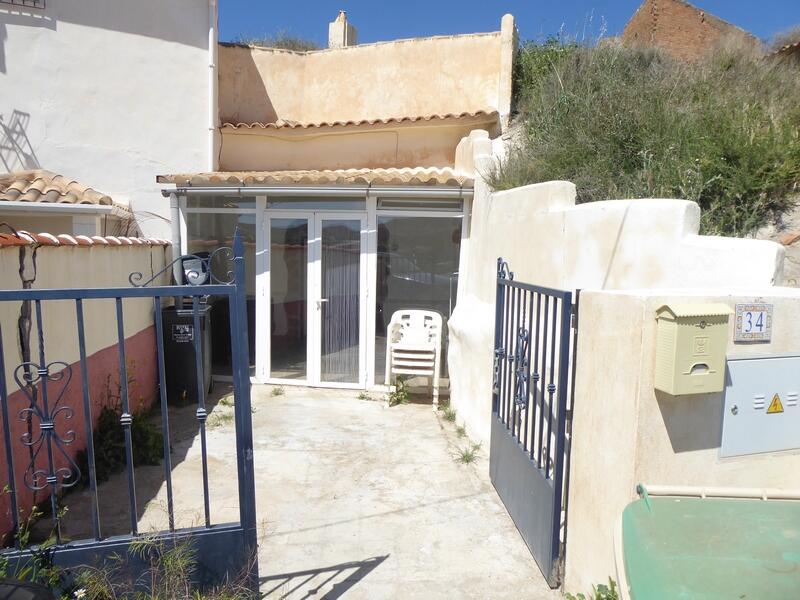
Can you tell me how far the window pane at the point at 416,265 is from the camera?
7.63 m

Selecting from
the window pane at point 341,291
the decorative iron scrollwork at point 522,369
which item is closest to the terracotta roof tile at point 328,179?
the window pane at point 341,291

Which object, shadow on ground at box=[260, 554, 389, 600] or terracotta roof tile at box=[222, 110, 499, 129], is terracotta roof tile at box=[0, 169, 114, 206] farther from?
shadow on ground at box=[260, 554, 389, 600]

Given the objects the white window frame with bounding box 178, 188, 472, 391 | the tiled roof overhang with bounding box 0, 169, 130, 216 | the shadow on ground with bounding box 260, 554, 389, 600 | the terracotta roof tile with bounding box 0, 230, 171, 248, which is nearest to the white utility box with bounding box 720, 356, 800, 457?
the shadow on ground with bounding box 260, 554, 389, 600

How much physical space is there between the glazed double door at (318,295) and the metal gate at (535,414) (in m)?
3.32

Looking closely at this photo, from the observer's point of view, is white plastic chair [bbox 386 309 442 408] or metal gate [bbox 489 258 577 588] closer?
metal gate [bbox 489 258 577 588]

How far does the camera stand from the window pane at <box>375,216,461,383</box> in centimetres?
763

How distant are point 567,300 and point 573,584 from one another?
5.26ft

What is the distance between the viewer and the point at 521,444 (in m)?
4.09

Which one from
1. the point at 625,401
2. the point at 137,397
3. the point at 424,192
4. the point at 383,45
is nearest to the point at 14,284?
the point at 137,397

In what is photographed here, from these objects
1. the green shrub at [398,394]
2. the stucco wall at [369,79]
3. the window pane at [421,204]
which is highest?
the stucco wall at [369,79]

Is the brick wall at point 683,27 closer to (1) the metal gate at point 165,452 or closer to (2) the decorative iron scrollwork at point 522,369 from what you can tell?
(2) the decorative iron scrollwork at point 522,369

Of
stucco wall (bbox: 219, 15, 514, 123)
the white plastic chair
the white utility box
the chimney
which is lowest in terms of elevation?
the white plastic chair

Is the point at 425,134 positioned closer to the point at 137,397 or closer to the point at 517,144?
the point at 517,144

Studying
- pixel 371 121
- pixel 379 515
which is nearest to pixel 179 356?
pixel 379 515
